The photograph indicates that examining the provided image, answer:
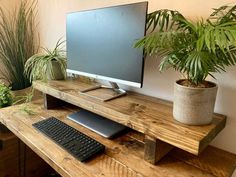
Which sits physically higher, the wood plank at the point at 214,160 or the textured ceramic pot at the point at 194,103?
the textured ceramic pot at the point at 194,103

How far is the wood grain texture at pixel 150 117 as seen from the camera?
716mm

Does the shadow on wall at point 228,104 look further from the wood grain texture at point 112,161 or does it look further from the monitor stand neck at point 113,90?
the monitor stand neck at point 113,90

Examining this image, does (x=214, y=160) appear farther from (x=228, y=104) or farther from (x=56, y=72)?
→ (x=56, y=72)

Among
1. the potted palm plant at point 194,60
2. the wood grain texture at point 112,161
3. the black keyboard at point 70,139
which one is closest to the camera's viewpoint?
the potted palm plant at point 194,60

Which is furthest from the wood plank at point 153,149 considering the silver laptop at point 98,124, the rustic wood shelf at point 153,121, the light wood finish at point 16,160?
the light wood finish at point 16,160

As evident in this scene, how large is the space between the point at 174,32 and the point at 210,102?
277 millimetres

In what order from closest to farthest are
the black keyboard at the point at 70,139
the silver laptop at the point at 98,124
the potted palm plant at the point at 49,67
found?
the black keyboard at the point at 70,139, the silver laptop at the point at 98,124, the potted palm plant at the point at 49,67

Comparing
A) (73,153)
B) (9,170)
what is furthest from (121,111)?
(9,170)

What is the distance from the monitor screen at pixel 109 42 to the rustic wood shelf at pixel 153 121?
0.38 ft

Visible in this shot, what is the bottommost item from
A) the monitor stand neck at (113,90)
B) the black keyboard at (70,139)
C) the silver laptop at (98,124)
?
the black keyboard at (70,139)

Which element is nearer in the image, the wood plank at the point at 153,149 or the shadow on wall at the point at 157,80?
the wood plank at the point at 153,149

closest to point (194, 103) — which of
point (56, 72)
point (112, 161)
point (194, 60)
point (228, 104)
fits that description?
Answer: point (194, 60)

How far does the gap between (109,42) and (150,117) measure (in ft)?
1.54

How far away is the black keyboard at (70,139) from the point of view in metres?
0.89
